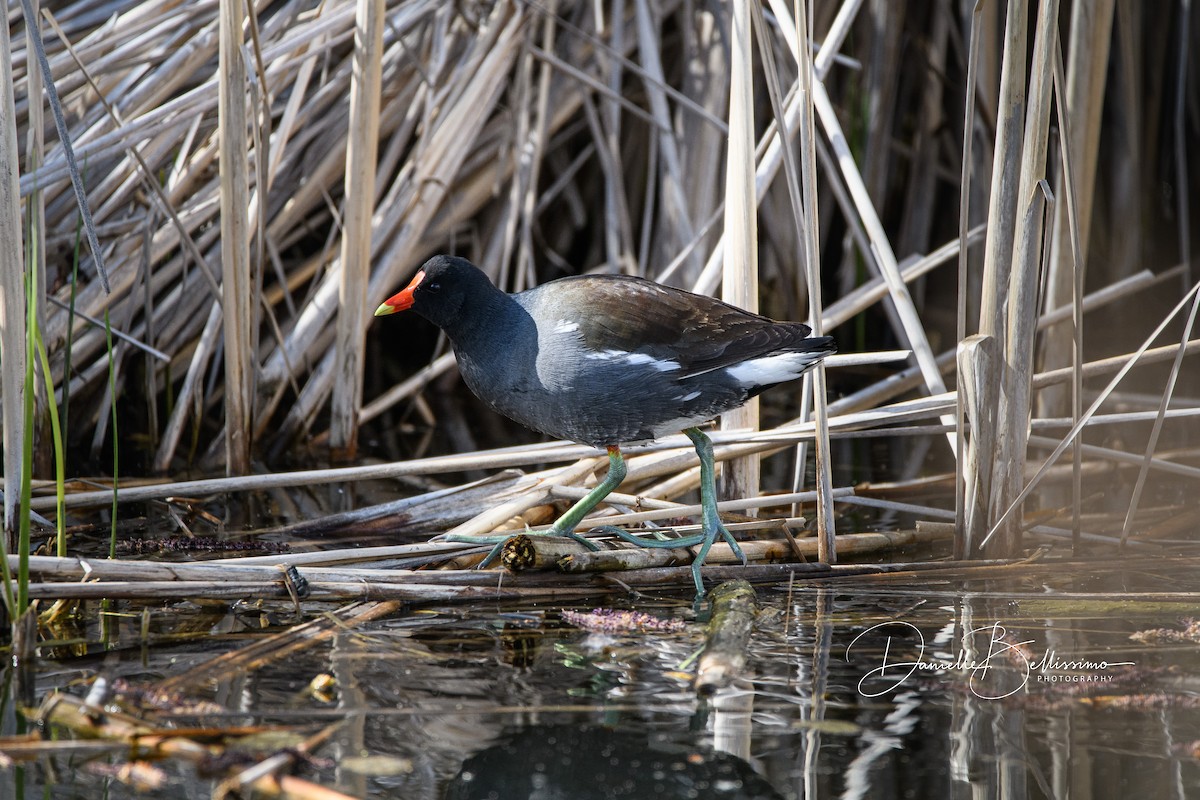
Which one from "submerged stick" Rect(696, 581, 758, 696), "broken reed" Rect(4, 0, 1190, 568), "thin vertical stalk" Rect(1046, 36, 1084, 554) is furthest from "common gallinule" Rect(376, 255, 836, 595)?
"thin vertical stalk" Rect(1046, 36, 1084, 554)

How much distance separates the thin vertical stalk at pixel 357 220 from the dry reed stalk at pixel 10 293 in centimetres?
125

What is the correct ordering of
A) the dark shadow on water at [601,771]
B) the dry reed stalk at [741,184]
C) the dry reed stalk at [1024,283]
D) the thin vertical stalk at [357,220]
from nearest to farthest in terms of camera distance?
1. the dark shadow on water at [601,771]
2. the dry reed stalk at [1024,283]
3. the dry reed stalk at [741,184]
4. the thin vertical stalk at [357,220]

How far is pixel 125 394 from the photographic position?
4289 millimetres

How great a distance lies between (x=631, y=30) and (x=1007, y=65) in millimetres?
2191

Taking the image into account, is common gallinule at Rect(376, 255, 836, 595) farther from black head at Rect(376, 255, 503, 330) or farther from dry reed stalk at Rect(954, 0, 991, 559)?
dry reed stalk at Rect(954, 0, 991, 559)

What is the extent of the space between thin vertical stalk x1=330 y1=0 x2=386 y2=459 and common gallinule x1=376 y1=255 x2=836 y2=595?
0.80 meters

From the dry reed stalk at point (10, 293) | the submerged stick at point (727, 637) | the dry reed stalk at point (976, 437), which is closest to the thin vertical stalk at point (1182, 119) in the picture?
the dry reed stalk at point (976, 437)

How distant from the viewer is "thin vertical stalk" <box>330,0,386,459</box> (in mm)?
3418

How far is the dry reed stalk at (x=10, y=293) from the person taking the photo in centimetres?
226

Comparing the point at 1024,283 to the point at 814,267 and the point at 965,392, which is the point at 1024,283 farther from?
the point at 814,267

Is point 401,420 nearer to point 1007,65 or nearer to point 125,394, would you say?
point 125,394

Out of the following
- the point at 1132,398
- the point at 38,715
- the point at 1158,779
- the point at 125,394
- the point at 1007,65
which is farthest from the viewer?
the point at 125,394

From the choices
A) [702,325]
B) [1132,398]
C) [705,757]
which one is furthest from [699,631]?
[1132,398]

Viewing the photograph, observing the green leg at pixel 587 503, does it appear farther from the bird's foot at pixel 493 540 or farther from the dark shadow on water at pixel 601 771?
the dark shadow on water at pixel 601 771
